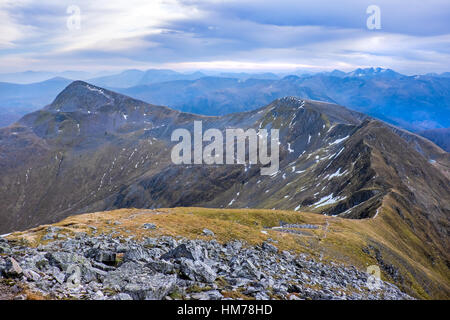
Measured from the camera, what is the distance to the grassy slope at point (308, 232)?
1674 inches

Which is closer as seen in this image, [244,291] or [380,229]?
[244,291]

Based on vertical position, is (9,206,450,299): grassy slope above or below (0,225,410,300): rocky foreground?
below

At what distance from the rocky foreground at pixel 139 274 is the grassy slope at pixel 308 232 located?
6.21 m

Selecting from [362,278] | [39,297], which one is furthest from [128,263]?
[362,278]

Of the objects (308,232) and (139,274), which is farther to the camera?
(308,232)

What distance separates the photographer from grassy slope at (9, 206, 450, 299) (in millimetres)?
Result: 42531

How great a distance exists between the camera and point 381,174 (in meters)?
134

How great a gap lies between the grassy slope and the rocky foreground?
6.21 m

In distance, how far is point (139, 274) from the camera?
20469 millimetres

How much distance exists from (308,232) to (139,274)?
2185 inches

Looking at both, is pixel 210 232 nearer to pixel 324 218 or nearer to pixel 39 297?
pixel 39 297

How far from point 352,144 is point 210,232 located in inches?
6278

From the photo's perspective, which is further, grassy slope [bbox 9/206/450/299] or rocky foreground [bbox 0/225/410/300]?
grassy slope [bbox 9/206/450/299]
